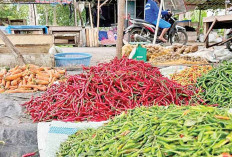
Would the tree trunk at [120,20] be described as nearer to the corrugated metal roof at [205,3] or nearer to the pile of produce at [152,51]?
the pile of produce at [152,51]

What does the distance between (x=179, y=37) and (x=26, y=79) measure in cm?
850

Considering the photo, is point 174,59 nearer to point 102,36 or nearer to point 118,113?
point 118,113

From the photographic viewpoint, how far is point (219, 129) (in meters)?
1.55

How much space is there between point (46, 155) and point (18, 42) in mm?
4665

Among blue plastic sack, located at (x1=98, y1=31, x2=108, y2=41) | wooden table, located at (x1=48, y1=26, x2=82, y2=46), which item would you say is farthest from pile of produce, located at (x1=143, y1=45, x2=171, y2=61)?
blue plastic sack, located at (x1=98, y1=31, x2=108, y2=41)

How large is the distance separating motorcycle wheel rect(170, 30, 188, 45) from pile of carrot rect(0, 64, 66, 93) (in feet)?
22.1

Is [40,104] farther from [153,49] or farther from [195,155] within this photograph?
[153,49]

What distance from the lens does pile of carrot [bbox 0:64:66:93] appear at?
13.6 ft

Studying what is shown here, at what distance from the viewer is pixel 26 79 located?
439cm

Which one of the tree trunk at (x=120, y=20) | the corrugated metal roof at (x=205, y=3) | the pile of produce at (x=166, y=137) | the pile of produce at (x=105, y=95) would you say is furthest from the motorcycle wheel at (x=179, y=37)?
the pile of produce at (x=166, y=137)

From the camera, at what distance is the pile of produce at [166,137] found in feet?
4.76

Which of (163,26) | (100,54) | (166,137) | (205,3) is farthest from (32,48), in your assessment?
(205,3)

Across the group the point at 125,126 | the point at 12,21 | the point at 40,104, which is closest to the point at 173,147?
the point at 125,126

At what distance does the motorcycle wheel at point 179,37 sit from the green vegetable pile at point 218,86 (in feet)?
22.1
